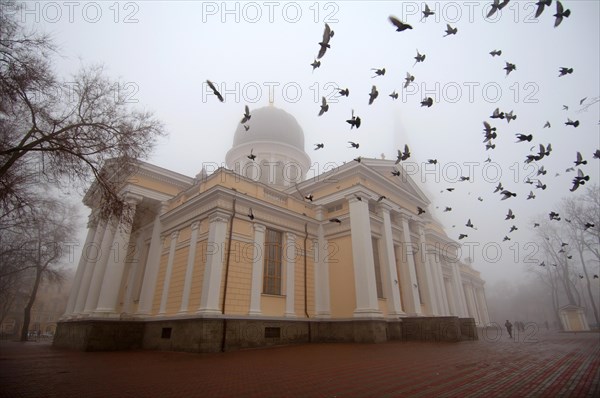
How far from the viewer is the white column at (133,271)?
18.5 m

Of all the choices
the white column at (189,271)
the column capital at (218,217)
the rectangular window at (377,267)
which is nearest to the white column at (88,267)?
the white column at (189,271)

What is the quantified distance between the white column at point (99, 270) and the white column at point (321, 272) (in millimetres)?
11526

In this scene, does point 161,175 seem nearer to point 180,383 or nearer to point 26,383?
point 26,383

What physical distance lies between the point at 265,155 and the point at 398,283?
16.0m


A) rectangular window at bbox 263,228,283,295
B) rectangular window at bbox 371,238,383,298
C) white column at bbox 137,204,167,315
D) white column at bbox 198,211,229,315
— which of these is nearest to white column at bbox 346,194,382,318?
rectangular window at bbox 371,238,383,298

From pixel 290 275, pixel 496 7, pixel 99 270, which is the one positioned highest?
pixel 496 7

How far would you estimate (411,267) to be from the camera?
2017 cm

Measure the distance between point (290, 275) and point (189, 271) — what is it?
5.32 metres

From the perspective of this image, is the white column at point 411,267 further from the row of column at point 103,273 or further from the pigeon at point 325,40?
the row of column at point 103,273

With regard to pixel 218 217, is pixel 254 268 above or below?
below

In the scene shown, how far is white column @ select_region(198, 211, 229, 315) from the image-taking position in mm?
12836

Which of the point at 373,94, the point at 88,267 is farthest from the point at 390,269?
the point at 88,267

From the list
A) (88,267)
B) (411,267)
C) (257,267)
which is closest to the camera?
(257,267)

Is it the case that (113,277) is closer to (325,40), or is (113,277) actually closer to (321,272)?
(321,272)
